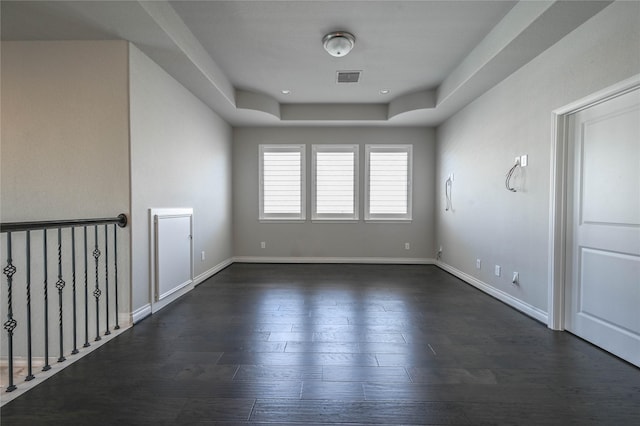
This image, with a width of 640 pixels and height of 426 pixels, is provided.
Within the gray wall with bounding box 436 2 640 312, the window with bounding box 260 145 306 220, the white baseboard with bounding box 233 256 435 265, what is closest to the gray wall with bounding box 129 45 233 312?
the white baseboard with bounding box 233 256 435 265

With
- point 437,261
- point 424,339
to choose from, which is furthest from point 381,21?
point 437,261

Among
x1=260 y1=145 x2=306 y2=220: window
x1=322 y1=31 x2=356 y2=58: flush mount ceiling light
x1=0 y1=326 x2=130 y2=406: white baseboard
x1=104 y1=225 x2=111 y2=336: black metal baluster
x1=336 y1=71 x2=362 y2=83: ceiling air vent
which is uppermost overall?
x1=336 y1=71 x2=362 y2=83: ceiling air vent

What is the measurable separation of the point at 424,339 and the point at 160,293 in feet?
8.46

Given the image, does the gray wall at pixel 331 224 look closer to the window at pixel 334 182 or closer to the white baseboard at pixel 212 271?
the window at pixel 334 182

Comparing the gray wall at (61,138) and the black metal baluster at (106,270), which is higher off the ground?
the gray wall at (61,138)

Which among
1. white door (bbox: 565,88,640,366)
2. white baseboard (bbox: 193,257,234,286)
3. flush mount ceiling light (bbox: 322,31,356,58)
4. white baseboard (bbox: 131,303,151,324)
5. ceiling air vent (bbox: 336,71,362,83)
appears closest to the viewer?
white door (bbox: 565,88,640,366)

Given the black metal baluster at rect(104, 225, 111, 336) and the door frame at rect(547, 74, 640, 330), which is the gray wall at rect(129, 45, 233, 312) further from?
the door frame at rect(547, 74, 640, 330)

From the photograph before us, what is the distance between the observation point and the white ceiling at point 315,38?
2.32m

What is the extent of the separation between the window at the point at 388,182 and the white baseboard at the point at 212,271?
2.62m

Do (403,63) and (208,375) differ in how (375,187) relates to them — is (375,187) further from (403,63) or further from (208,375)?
(208,375)

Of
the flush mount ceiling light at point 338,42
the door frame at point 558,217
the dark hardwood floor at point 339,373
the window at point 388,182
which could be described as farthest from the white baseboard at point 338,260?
the flush mount ceiling light at point 338,42

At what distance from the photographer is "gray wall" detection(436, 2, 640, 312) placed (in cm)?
214

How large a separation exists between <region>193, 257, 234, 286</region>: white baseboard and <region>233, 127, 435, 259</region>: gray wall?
0.34 metres

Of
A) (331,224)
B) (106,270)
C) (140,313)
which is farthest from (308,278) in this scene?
(106,270)
